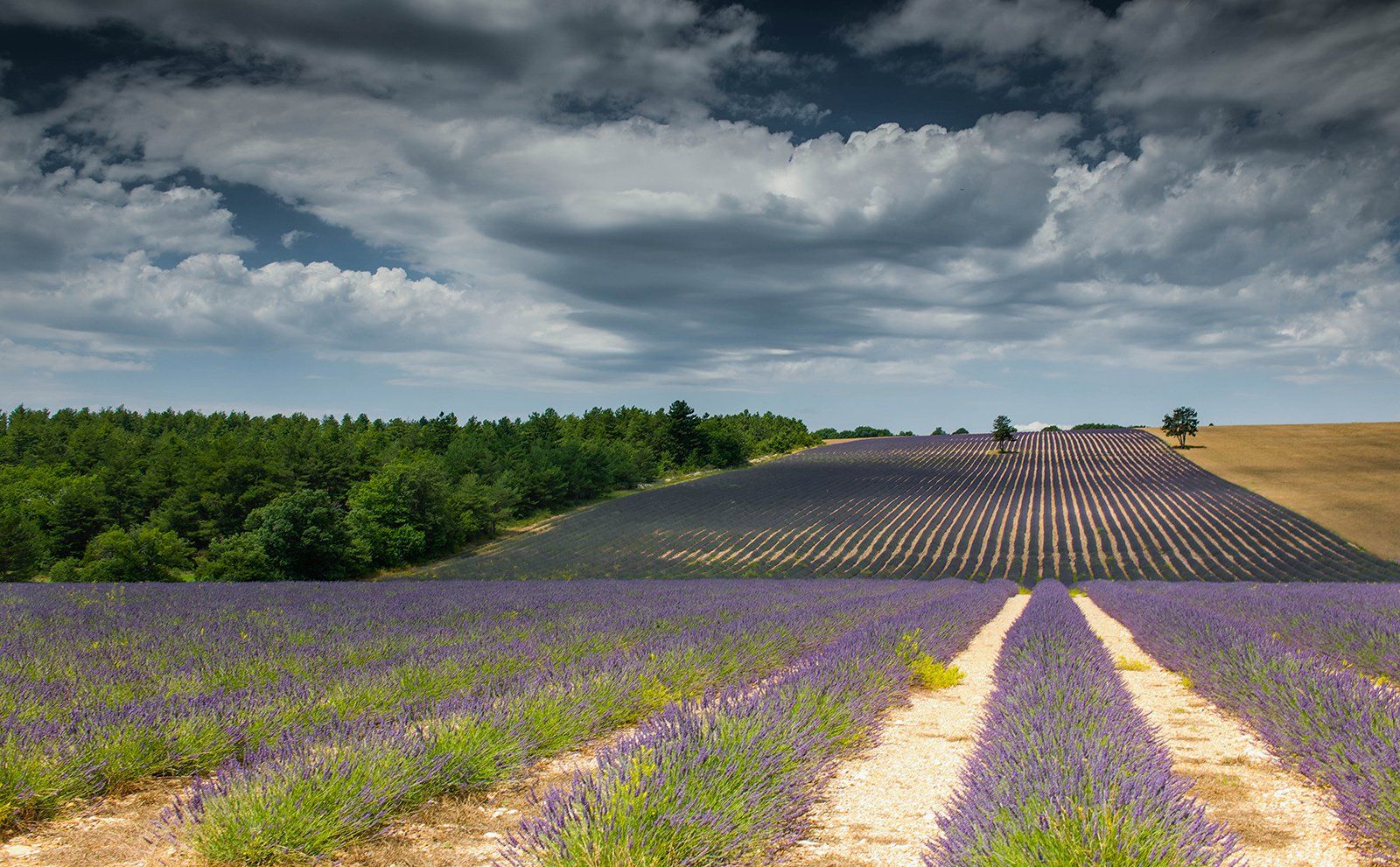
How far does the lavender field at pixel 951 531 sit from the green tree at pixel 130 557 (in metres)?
13.7

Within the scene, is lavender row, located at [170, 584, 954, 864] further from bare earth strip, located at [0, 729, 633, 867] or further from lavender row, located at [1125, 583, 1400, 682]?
lavender row, located at [1125, 583, 1400, 682]

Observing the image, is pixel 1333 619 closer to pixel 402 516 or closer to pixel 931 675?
pixel 931 675

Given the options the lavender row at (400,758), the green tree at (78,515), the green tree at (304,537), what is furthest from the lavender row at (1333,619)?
the green tree at (78,515)

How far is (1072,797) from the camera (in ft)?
10.3

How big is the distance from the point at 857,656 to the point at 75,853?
6094mm

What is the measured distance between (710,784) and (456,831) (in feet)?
4.54

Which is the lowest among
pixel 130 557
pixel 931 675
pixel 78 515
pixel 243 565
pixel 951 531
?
pixel 243 565

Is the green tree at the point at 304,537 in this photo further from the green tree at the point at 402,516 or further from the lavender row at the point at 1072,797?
the lavender row at the point at 1072,797

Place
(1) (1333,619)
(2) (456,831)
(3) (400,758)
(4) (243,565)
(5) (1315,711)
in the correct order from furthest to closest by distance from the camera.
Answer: (4) (243,565)
(1) (1333,619)
(5) (1315,711)
(3) (400,758)
(2) (456,831)

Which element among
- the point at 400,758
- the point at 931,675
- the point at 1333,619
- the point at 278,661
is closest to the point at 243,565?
the point at 278,661

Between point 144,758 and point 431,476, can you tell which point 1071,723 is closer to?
point 144,758

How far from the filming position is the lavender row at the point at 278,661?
4336 millimetres

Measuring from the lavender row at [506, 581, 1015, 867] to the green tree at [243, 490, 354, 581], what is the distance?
36.7 meters

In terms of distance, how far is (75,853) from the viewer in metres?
3.39
